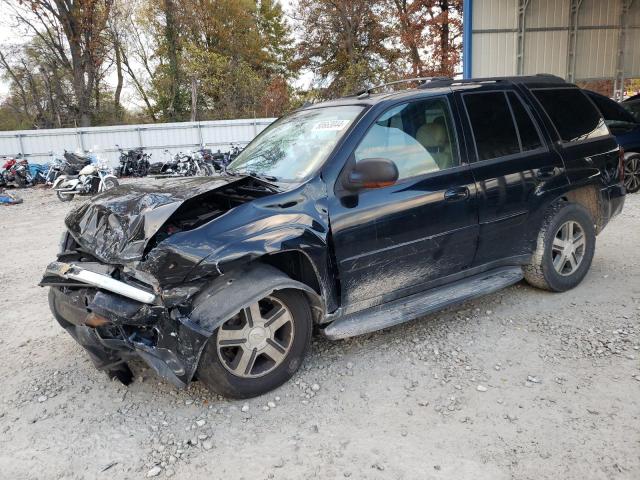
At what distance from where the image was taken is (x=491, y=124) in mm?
3910

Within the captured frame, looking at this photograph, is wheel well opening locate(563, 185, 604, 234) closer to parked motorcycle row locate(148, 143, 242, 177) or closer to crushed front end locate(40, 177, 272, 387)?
crushed front end locate(40, 177, 272, 387)

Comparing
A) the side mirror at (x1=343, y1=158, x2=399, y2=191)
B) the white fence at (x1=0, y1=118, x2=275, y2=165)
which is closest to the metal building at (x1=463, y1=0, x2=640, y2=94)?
the white fence at (x1=0, y1=118, x2=275, y2=165)

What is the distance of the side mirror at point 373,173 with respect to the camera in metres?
3.03

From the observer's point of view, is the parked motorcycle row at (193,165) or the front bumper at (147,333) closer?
the front bumper at (147,333)

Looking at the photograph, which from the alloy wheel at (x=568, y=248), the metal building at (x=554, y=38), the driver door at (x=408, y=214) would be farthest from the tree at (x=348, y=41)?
the driver door at (x=408, y=214)

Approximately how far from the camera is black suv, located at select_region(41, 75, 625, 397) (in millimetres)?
2732

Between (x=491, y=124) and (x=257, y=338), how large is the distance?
8.26 feet

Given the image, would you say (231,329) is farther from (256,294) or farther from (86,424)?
(86,424)

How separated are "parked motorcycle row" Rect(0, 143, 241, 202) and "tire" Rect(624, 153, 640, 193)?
8.93 meters

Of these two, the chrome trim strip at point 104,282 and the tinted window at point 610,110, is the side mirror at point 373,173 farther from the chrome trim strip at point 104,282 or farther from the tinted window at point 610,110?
the tinted window at point 610,110

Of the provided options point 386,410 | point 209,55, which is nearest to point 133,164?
point 209,55

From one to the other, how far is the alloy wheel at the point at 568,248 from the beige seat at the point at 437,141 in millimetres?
1405

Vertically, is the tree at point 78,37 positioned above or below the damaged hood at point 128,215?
above

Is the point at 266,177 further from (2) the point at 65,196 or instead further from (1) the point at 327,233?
(2) the point at 65,196
